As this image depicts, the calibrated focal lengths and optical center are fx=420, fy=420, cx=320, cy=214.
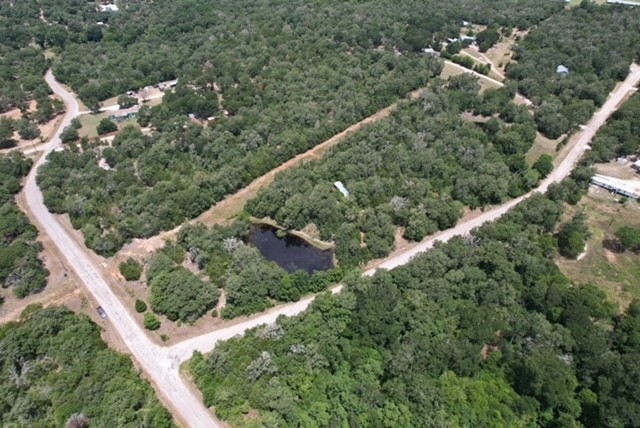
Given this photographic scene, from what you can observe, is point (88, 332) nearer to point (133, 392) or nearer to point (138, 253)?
point (133, 392)

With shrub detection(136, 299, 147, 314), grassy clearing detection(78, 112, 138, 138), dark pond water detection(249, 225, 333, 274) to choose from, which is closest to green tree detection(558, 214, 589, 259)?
dark pond water detection(249, 225, 333, 274)

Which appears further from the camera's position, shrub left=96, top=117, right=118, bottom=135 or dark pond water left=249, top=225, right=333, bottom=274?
shrub left=96, top=117, right=118, bottom=135

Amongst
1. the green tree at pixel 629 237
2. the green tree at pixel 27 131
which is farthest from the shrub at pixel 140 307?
the green tree at pixel 629 237

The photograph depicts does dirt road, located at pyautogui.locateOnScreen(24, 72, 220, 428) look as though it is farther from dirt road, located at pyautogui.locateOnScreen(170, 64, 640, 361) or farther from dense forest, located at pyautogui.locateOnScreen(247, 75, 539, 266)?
dense forest, located at pyautogui.locateOnScreen(247, 75, 539, 266)

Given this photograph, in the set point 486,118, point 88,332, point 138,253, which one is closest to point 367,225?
point 138,253

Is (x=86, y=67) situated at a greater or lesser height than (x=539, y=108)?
lesser
